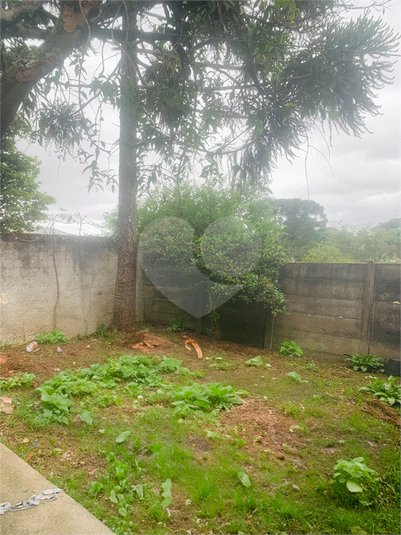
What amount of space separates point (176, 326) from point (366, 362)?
3317 mm

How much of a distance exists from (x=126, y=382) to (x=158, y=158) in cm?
257

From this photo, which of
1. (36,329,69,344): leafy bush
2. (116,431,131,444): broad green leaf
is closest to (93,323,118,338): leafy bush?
(36,329,69,344): leafy bush

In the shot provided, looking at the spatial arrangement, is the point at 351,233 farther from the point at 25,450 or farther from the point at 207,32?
the point at 25,450

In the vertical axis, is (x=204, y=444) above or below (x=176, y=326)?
above

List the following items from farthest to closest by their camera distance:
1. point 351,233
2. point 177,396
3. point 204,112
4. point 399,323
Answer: point 351,233, point 399,323, point 204,112, point 177,396

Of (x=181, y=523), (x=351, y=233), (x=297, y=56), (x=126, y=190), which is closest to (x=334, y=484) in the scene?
(x=181, y=523)

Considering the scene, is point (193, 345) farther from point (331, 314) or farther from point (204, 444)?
point (204, 444)

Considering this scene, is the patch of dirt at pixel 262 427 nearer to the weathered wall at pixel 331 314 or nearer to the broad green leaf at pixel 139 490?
the broad green leaf at pixel 139 490

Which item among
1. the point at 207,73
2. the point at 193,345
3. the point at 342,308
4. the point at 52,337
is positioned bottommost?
the point at 193,345

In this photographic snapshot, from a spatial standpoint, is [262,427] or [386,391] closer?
[262,427]

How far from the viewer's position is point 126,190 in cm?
557

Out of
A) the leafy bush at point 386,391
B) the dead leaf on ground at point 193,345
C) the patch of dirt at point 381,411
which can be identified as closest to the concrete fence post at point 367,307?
the leafy bush at point 386,391

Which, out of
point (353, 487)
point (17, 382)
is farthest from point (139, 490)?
point (17, 382)

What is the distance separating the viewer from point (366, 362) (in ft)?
15.0
